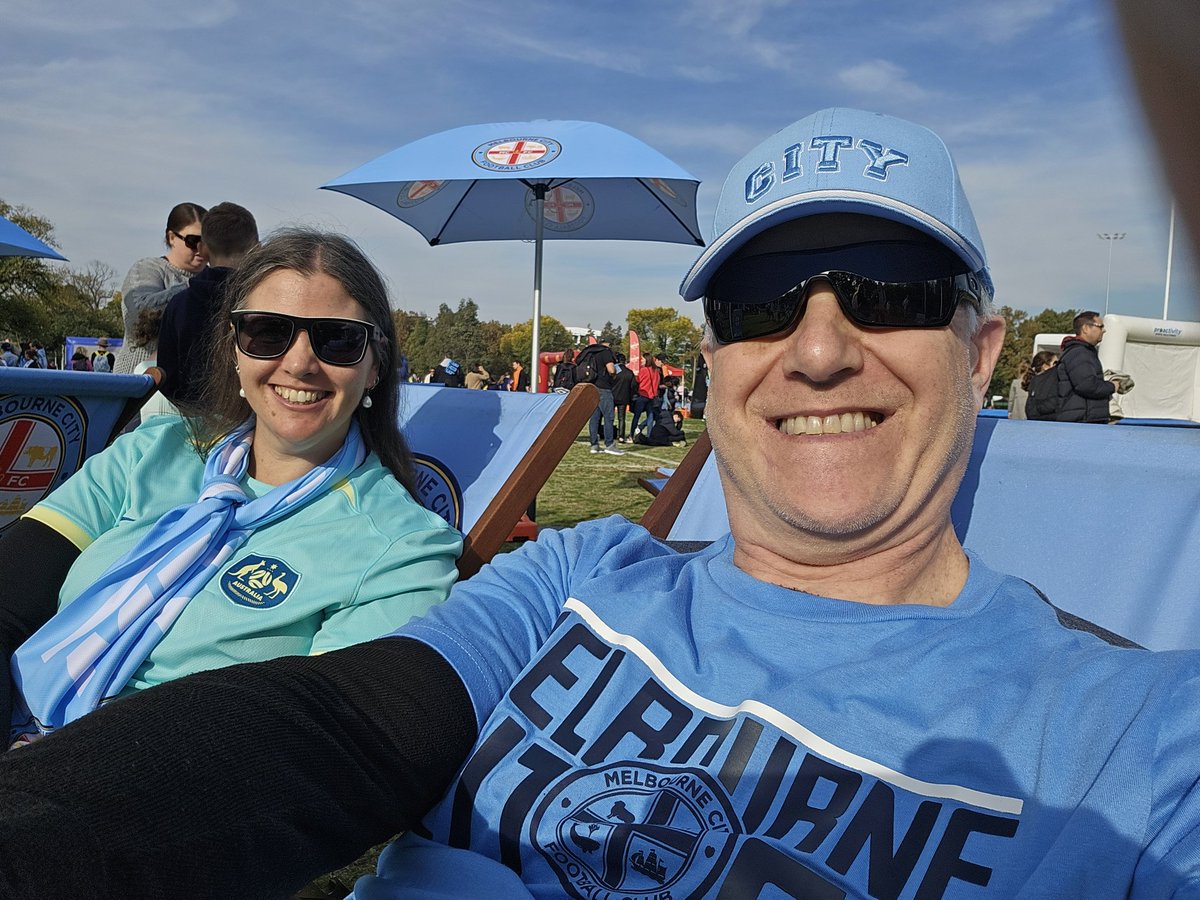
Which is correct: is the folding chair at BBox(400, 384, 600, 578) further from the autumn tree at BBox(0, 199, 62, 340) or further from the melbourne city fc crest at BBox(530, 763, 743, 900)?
the autumn tree at BBox(0, 199, 62, 340)

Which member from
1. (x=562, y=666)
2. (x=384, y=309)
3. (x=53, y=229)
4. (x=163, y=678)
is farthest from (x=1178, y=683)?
(x=53, y=229)

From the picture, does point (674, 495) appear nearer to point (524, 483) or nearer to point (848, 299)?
point (524, 483)

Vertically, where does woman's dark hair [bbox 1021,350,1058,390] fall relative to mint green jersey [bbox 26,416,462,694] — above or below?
above

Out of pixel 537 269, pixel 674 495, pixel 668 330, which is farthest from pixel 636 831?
pixel 668 330

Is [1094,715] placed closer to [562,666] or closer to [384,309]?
[562,666]

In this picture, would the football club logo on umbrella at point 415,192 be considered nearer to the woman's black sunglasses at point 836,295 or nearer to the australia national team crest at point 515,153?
the australia national team crest at point 515,153

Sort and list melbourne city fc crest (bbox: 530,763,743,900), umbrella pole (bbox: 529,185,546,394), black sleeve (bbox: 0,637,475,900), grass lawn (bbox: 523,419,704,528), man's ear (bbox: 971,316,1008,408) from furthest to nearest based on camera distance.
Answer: umbrella pole (bbox: 529,185,546,394) < grass lawn (bbox: 523,419,704,528) < man's ear (bbox: 971,316,1008,408) < melbourne city fc crest (bbox: 530,763,743,900) < black sleeve (bbox: 0,637,475,900)

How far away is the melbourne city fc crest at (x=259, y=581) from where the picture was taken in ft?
6.54

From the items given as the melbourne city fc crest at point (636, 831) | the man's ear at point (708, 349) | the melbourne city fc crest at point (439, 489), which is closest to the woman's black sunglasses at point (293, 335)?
the melbourne city fc crest at point (439, 489)

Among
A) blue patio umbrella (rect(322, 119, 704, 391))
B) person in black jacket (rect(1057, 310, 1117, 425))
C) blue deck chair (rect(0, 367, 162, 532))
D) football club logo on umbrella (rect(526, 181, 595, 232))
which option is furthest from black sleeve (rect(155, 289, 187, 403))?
person in black jacket (rect(1057, 310, 1117, 425))

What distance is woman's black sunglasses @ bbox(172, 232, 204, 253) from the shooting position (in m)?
4.99

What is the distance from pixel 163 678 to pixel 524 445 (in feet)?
4.91

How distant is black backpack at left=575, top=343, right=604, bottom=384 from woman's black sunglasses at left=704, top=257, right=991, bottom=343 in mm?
13793

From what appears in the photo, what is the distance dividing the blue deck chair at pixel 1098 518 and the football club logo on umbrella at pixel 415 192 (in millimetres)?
7561
